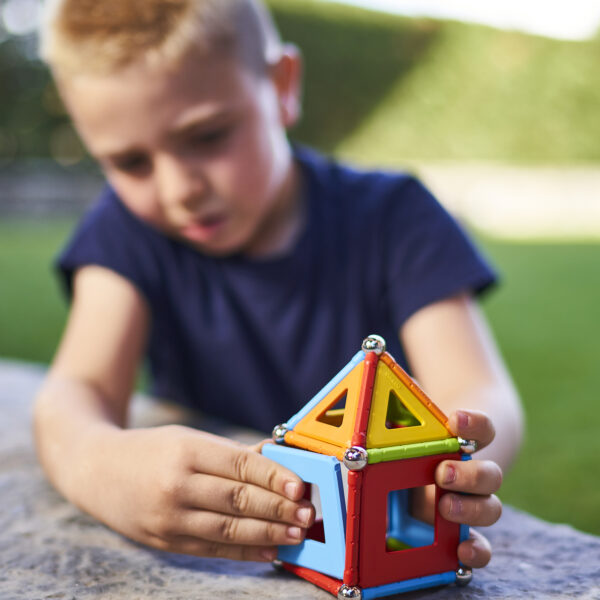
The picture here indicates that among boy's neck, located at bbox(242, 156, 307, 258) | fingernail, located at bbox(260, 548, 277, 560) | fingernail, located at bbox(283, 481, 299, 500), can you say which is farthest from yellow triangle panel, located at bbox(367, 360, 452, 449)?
boy's neck, located at bbox(242, 156, 307, 258)

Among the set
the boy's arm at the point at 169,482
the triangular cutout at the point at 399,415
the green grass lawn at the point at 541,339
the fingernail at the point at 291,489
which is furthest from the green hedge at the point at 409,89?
the fingernail at the point at 291,489

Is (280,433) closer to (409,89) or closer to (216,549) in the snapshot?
(216,549)

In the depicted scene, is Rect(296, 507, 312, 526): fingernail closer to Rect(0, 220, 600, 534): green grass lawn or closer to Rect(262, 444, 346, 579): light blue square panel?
Rect(262, 444, 346, 579): light blue square panel

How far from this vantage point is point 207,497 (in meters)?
0.83

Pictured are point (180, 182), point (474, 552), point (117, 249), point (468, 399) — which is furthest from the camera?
point (117, 249)

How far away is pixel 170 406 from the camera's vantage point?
1841 mm

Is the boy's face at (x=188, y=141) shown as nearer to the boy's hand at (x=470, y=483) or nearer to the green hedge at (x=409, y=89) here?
the boy's hand at (x=470, y=483)

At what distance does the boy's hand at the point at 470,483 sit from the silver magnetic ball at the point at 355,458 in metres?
0.11

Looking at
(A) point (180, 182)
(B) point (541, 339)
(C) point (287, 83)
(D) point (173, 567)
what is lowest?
(D) point (173, 567)

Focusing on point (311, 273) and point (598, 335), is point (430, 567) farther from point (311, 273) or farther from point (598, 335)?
point (598, 335)

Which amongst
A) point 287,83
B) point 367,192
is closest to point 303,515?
point 367,192

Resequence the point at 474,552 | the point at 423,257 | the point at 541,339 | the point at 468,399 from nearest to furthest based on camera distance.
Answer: the point at 474,552 → the point at 468,399 → the point at 423,257 → the point at 541,339

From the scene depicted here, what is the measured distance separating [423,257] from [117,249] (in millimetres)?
662

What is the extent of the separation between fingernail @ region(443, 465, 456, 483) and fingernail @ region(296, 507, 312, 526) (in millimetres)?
152
